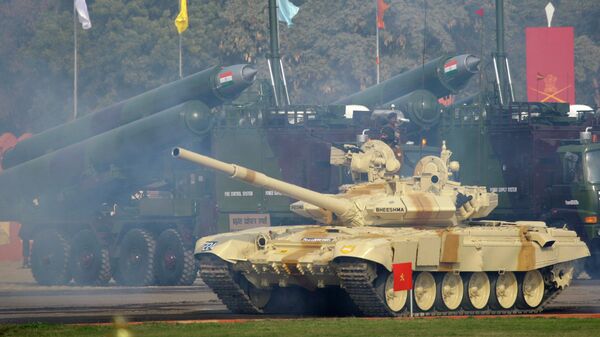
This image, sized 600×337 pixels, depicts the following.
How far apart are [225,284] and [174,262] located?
10.4m

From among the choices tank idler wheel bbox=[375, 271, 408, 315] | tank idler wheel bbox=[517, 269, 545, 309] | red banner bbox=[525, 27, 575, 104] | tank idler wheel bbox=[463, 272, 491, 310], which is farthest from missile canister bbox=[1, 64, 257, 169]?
red banner bbox=[525, 27, 575, 104]

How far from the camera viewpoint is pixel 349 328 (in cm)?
2205

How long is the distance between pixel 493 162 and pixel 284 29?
38515mm

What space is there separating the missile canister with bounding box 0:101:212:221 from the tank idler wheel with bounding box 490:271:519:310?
1187cm

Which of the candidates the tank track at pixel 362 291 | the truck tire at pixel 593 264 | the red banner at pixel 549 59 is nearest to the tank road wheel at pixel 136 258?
the truck tire at pixel 593 264

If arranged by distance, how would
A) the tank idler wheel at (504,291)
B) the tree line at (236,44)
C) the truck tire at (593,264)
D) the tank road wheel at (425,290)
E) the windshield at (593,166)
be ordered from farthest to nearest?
the tree line at (236,44), the truck tire at (593,264), the windshield at (593,166), the tank idler wheel at (504,291), the tank road wheel at (425,290)

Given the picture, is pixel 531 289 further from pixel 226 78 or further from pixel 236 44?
pixel 236 44

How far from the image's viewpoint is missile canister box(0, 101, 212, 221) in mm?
36594

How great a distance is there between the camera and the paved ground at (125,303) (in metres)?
25.7

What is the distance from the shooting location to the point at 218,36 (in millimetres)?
76812

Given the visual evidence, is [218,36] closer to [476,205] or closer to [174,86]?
[174,86]

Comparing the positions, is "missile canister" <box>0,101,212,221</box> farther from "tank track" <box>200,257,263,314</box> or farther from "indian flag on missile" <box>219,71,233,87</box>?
"tank track" <box>200,257,263,314</box>

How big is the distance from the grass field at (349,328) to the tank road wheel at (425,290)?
171cm

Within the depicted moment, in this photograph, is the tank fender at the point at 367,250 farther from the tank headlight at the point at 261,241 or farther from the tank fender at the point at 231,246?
the tank fender at the point at 231,246
